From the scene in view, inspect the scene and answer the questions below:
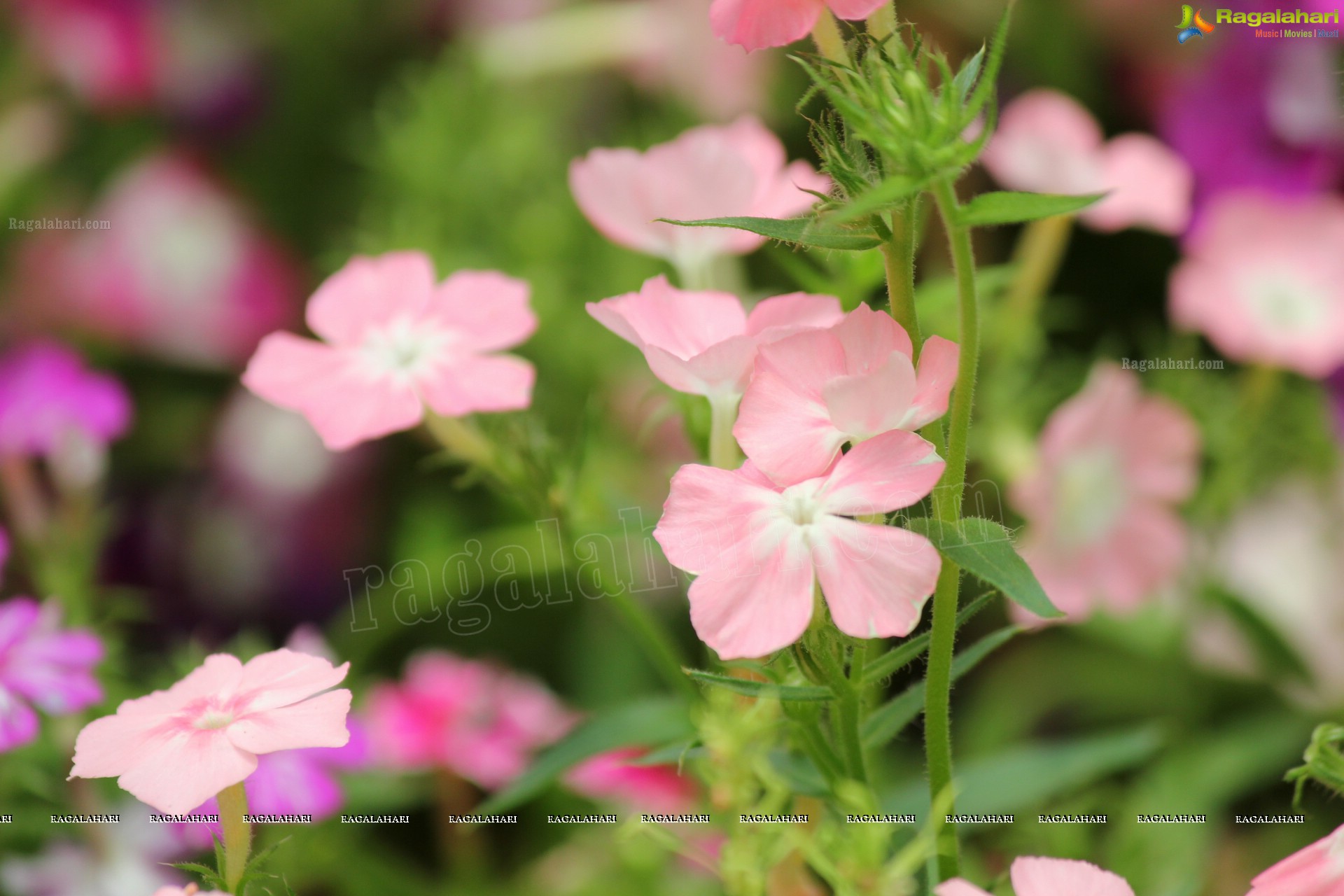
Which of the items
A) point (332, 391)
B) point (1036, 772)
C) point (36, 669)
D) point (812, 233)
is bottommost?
point (1036, 772)

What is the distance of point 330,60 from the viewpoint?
1265mm

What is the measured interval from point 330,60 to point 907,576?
3.64 feet

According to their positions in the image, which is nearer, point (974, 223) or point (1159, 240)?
point (974, 223)

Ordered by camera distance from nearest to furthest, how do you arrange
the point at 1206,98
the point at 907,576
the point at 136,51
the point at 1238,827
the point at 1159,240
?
the point at 907,576, the point at 1238,827, the point at 1206,98, the point at 1159,240, the point at 136,51

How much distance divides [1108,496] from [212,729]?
577mm

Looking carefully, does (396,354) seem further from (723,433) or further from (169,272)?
(169,272)

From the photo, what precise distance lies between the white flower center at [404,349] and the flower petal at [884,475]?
208 mm

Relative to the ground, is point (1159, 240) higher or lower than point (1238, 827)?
higher

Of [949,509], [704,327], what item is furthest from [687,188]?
[949,509]

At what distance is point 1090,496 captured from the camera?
0.77 meters

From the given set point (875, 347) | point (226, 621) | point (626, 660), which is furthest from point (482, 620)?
point (875, 347)

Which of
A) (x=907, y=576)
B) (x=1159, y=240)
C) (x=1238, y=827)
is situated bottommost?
(x=1238, y=827)

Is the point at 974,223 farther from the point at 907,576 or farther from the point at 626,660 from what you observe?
the point at 626,660

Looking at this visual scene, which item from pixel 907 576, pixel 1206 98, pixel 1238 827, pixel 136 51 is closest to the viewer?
pixel 907 576
